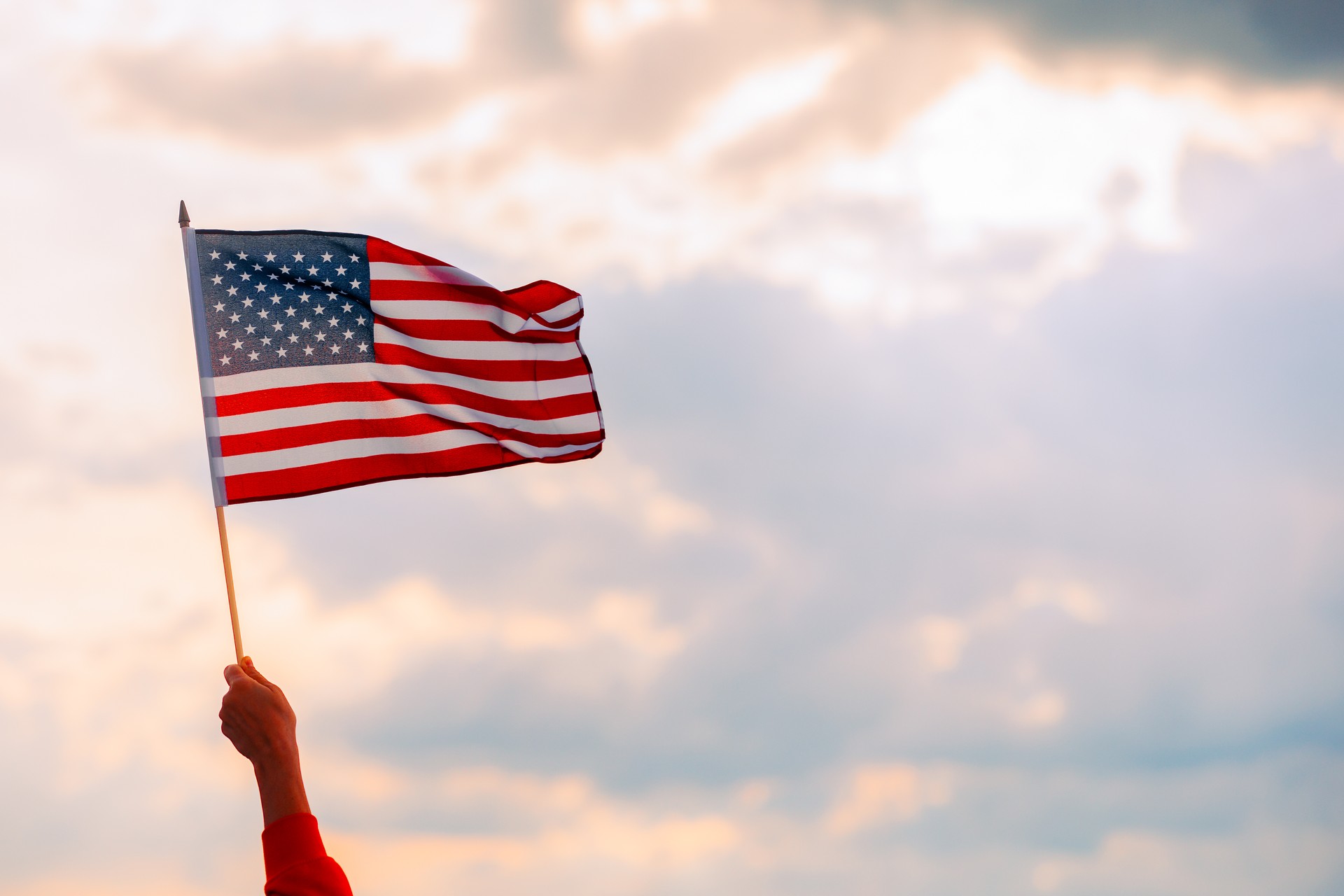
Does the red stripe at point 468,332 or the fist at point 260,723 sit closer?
the fist at point 260,723

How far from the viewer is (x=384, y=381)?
15.5 metres

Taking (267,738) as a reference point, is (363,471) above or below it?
above

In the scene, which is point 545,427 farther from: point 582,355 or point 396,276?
point 396,276

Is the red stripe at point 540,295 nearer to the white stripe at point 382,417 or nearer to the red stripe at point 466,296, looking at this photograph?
the red stripe at point 466,296

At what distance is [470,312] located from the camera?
16.5 m

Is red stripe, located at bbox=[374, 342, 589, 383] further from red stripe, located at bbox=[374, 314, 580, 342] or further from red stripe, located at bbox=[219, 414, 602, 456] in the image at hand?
red stripe, located at bbox=[219, 414, 602, 456]

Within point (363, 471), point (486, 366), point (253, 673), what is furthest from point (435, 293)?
point (253, 673)

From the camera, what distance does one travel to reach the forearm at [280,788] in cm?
745

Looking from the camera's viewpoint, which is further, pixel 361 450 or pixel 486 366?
pixel 486 366

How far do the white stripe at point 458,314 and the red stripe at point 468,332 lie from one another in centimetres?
3

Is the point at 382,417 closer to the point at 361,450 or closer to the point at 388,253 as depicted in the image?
the point at 361,450

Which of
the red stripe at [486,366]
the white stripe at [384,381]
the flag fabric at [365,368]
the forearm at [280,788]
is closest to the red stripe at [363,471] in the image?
the flag fabric at [365,368]

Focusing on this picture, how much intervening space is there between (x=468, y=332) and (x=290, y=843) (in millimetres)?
9780

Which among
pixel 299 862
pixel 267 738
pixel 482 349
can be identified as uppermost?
pixel 482 349
